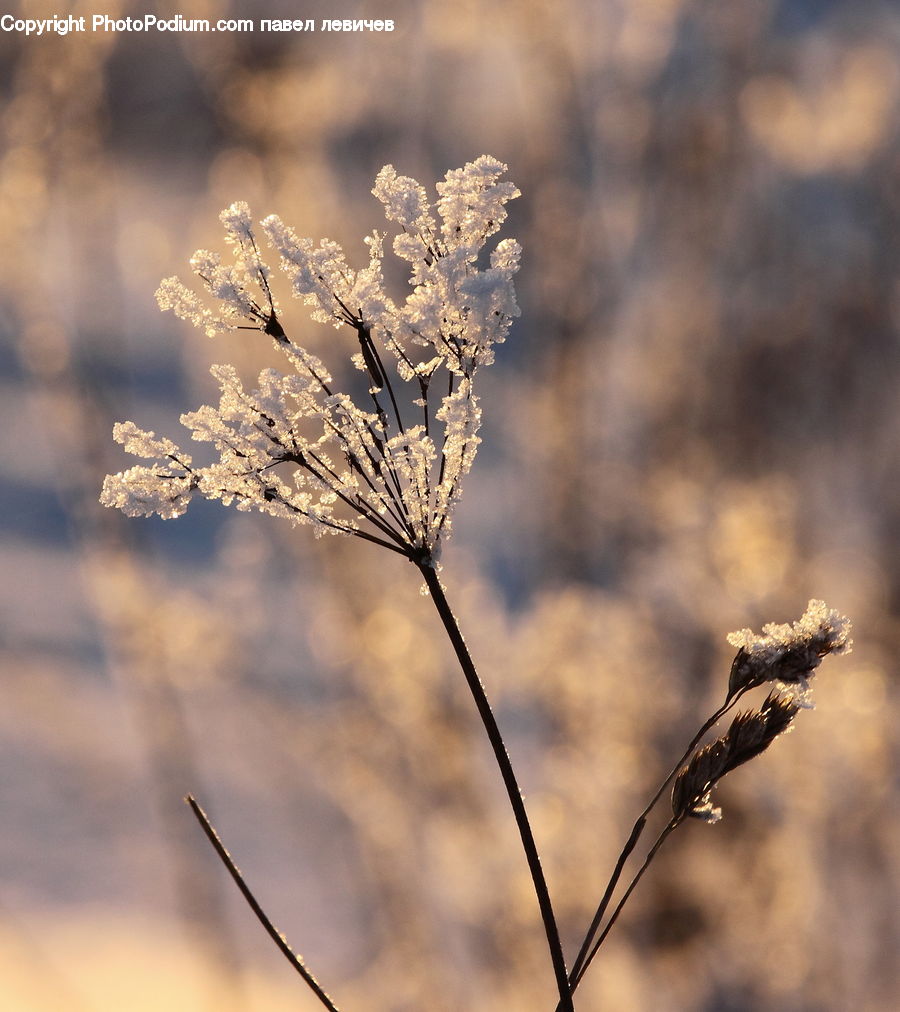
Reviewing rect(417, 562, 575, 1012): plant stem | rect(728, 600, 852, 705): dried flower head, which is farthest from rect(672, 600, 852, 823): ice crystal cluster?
rect(417, 562, 575, 1012): plant stem

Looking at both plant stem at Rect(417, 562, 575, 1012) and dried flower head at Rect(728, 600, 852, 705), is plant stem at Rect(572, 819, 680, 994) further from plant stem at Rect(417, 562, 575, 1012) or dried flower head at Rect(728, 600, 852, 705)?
dried flower head at Rect(728, 600, 852, 705)

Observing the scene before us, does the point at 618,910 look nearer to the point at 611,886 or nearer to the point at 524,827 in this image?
the point at 611,886

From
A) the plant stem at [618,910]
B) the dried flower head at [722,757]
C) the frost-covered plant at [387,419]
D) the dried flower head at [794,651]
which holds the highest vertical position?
the frost-covered plant at [387,419]

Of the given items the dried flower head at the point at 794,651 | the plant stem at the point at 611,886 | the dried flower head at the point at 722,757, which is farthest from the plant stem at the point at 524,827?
the dried flower head at the point at 794,651

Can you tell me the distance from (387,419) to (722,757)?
54cm

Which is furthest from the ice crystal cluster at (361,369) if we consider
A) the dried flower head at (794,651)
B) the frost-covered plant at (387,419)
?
the dried flower head at (794,651)

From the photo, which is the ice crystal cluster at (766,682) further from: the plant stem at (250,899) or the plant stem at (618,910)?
the plant stem at (250,899)

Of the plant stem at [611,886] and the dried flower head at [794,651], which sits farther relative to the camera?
the dried flower head at [794,651]

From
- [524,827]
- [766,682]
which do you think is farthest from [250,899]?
[766,682]

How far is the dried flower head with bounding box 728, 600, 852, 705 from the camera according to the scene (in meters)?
1.01

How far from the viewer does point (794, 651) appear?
3.34ft

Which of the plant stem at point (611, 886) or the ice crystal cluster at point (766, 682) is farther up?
the ice crystal cluster at point (766, 682)

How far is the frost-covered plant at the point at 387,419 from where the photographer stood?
0.98 metres

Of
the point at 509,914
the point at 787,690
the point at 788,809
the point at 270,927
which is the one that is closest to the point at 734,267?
the point at 788,809
